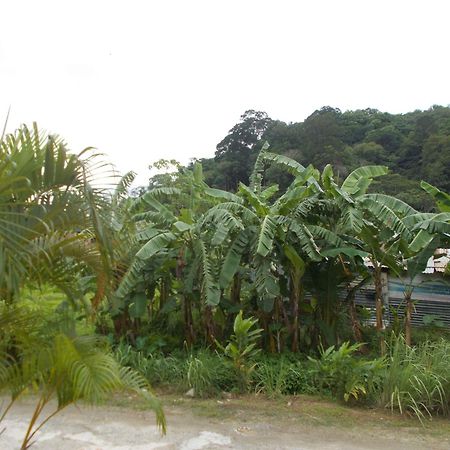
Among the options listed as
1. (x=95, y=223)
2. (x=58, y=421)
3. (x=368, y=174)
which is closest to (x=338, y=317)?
(x=368, y=174)

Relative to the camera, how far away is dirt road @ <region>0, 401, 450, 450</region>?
4824 millimetres

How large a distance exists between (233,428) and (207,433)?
30 cm

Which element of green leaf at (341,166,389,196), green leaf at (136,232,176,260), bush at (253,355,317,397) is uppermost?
green leaf at (341,166,389,196)

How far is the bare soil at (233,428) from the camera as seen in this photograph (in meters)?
4.85

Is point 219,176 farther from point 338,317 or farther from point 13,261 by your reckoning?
point 13,261

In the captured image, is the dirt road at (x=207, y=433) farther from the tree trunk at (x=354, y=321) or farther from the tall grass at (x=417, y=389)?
the tree trunk at (x=354, y=321)

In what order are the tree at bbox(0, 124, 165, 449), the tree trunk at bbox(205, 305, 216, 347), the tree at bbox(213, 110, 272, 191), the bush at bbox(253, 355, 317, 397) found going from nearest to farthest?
the tree at bbox(0, 124, 165, 449) → the bush at bbox(253, 355, 317, 397) → the tree trunk at bbox(205, 305, 216, 347) → the tree at bbox(213, 110, 272, 191)

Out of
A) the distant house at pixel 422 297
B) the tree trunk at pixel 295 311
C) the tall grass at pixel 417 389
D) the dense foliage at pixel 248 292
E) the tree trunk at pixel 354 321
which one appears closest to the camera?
the dense foliage at pixel 248 292

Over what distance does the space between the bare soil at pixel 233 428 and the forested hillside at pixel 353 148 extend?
1922 cm

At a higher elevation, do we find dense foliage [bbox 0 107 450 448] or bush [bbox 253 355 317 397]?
dense foliage [bbox 0 107 450 448]

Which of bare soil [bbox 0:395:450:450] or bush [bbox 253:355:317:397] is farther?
bush [bbox 253:355:317:397]

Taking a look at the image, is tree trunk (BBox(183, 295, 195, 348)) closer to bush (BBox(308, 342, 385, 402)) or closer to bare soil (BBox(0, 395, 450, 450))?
bare soil (BBox(0, 395, 450, 450))

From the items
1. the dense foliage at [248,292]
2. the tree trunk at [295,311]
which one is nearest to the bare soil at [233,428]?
the dense foliage at [248,292]

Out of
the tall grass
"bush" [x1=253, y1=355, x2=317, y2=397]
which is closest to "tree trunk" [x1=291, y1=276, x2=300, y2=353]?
"bush" [x1=253, y1=355, x2=317, y2=397]
